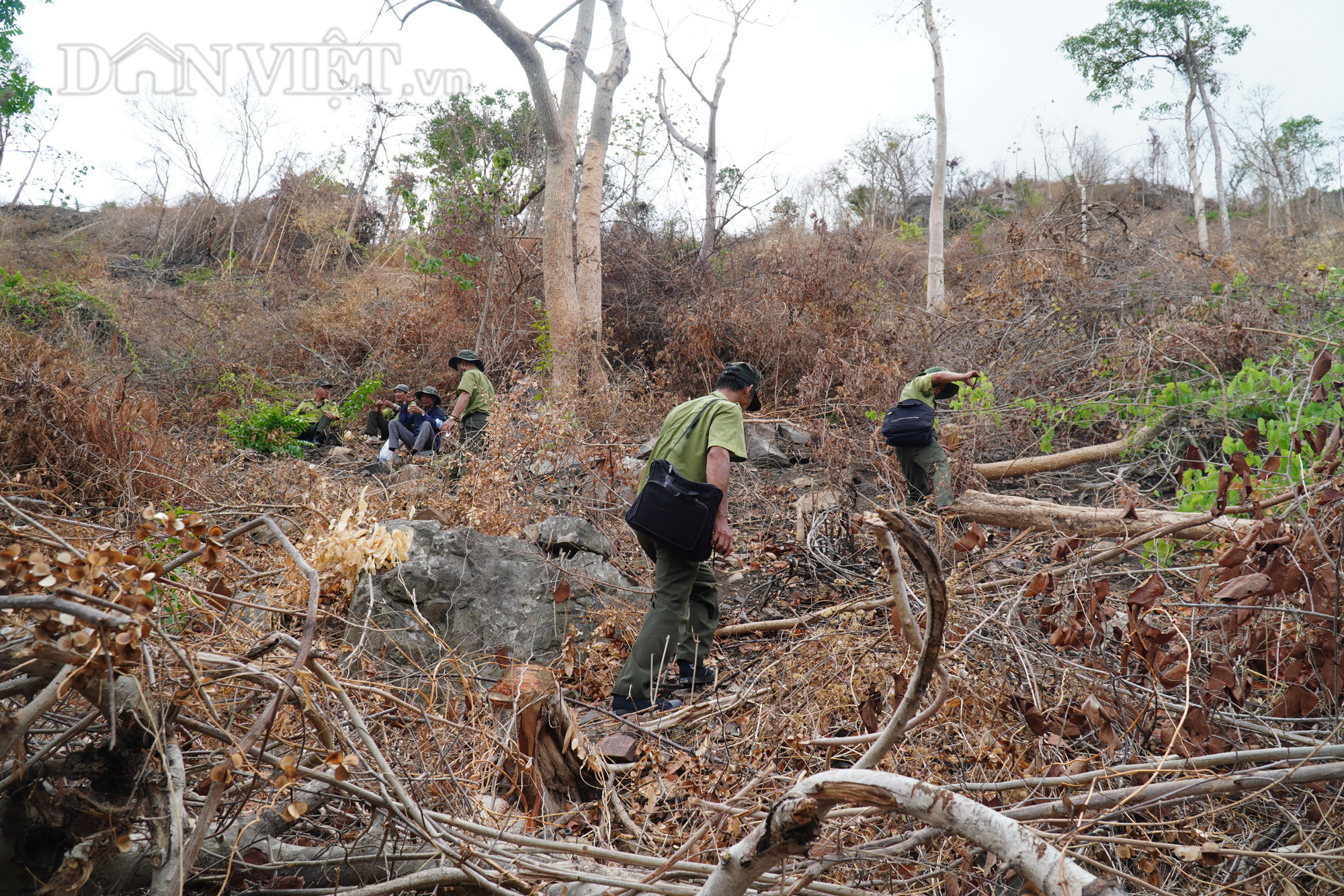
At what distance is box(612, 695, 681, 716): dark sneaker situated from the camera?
153 inches

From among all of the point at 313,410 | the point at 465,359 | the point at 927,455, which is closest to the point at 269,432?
the point at 313,410

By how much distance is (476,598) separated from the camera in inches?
182

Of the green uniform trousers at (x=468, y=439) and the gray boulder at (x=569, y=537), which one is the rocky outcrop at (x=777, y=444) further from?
the gray boulder at (x=569, y=537)

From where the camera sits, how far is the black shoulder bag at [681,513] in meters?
3.90

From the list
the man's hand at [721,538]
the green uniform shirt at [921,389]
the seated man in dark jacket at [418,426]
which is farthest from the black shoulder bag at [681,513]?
the seated man in dark jacket at [418,426]

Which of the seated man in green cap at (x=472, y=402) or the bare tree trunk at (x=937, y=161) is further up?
the bare tree trunk at (x=937, y=161)

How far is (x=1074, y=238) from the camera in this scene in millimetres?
10117

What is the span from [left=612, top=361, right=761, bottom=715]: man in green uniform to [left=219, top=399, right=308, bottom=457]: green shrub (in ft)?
22.2

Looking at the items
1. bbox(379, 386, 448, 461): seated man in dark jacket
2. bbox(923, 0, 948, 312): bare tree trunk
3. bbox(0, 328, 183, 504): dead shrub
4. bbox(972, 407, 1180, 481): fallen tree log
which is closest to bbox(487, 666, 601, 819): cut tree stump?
bbox(0, 328, 183, 504): dead shrub

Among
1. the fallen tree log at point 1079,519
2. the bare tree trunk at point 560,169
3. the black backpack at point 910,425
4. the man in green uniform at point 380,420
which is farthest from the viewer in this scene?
the bare tree trunk at point 560,169

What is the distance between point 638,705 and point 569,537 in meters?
1.54

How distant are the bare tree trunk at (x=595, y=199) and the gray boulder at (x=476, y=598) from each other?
627 cm

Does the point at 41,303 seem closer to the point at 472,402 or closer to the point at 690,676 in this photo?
the point at 472,402

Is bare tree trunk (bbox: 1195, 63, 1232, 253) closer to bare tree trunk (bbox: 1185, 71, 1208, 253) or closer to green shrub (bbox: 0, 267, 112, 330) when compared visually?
bare tree trunk (bbox: 1185, 71, 1208, 253)
